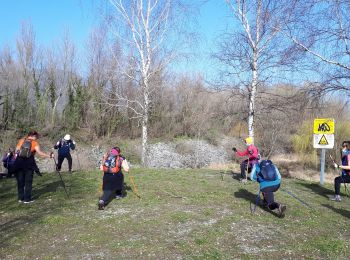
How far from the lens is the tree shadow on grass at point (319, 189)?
11641 mm

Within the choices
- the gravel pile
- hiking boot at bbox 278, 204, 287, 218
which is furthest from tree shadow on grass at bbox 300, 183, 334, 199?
the gravel pile

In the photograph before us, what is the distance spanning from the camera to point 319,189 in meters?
12.4

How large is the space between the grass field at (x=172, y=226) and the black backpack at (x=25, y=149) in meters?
1.22

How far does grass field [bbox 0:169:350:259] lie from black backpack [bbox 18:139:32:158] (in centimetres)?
122

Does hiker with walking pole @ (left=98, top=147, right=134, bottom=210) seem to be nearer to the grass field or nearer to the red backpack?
the red backpack

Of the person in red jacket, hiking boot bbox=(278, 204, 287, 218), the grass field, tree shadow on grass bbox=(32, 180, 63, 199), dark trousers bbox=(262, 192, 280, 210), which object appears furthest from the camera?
the person in red jacket

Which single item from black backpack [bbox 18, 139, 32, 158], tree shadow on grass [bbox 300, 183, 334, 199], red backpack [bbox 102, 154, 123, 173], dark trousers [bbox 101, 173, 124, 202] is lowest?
tree shadow on grass [bbox 300, 183, 334, 199]

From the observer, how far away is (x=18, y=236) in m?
6.90

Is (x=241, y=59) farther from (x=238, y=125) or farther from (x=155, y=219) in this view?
(x=238, y=125)

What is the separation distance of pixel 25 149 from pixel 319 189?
888cm

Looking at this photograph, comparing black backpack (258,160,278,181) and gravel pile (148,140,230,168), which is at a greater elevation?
black backpack (258,160,278,181)

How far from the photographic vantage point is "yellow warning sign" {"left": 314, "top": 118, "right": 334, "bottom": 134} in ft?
41.4

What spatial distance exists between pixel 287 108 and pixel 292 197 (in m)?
8.48

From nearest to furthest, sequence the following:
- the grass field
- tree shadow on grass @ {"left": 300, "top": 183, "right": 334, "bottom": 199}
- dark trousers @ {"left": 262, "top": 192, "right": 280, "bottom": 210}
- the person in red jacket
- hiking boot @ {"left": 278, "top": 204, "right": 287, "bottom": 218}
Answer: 1. the grass field
2. hiking boot @ {"left": 278, "top": 204, "right": 287, "bottom": 218}
3. dark trousers @ {"left": 262, "top": 192, "right": 280, "bottom": 210}
4. tree shadow on grass @ {"left": 300, "top": 183, "right": 334, "bottom": 199}
5. the person in red jacket
